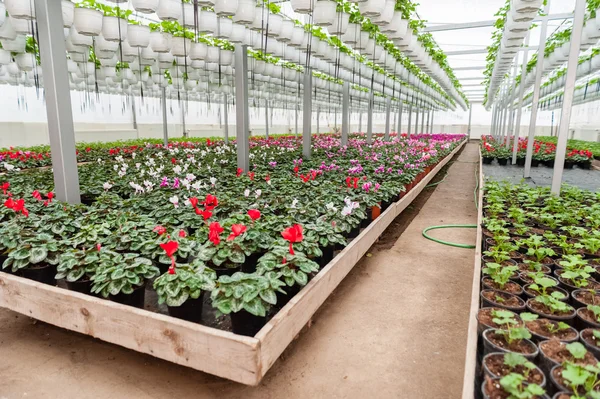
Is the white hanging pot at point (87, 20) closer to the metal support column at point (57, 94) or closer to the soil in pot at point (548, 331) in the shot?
the metal support column at point (57, 94)

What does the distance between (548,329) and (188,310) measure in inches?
77.2

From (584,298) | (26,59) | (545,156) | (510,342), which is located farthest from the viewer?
(545,156)

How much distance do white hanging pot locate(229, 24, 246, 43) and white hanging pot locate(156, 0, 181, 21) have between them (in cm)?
134

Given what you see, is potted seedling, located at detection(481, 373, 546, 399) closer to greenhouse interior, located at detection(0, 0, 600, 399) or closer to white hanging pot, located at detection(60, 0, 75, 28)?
greenhouse interior, located at detection(0, 0, 600, 399)

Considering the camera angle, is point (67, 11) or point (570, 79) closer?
point (67, 11)

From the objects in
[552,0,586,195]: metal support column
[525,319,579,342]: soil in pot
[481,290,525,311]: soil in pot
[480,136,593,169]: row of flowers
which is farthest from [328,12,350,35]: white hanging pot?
[480,136,593,169]: row of flowers

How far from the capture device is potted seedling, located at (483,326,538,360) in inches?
63.8

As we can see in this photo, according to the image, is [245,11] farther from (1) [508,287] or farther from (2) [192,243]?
(1) [508,287]

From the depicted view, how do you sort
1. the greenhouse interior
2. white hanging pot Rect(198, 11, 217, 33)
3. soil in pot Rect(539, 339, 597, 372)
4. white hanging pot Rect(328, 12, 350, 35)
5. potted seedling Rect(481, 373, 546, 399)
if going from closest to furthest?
potted seedling Rect(481, 373, 546, 399)
soil in pot Rect(539, 339, 597, 372)
the greenhouse interior
white hanging pot Rect(198, 11, 217, 33)
white hanging pot Rect(328, 12, 350, 35)

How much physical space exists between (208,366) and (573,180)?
348 inches

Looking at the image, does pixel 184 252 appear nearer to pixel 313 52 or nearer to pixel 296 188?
pixel 296 188

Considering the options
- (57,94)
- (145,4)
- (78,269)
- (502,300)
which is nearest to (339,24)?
(145,4)

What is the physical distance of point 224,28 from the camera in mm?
5434

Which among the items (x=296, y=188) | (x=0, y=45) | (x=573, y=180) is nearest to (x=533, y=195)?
(x=296, y=188)
